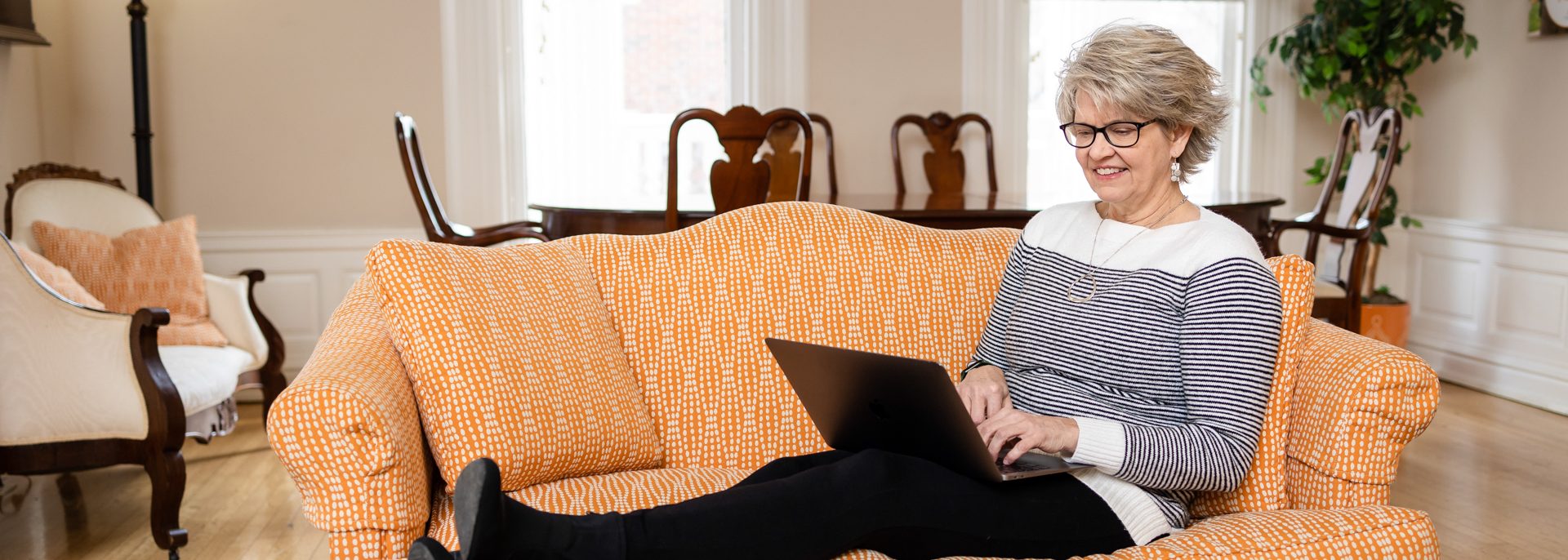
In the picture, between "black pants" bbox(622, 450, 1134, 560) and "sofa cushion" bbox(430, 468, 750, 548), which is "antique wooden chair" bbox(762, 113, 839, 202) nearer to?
"sofa cushion" bbox(430, 468, 750, 548)

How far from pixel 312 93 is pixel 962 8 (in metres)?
2.51

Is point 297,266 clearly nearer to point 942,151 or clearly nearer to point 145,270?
point 145,270

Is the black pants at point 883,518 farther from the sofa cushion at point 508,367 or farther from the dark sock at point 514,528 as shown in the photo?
the sofa cushion at point 508,367

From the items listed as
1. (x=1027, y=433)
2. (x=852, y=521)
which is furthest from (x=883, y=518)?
(x=1027, y=433)

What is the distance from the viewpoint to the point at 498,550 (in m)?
1.33

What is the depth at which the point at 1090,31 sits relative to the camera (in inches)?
195

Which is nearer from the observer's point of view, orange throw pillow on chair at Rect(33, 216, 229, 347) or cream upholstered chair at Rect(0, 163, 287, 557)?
cream upholstered chair at Rect(0, 163, 287, 557)

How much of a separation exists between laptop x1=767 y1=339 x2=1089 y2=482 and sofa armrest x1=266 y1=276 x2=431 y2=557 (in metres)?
0.51

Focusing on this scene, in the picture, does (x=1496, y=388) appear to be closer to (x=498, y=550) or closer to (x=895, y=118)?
(x=895, y=118)

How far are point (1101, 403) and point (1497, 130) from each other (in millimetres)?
3671

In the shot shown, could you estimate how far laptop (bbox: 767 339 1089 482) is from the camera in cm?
147

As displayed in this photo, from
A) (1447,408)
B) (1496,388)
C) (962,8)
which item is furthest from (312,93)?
(1496,388)

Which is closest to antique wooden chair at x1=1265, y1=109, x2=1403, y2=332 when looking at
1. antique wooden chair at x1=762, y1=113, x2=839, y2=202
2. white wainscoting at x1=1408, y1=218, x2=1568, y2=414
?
white wainscoting at x1=1408, y1=218, x2=1568, y2=414

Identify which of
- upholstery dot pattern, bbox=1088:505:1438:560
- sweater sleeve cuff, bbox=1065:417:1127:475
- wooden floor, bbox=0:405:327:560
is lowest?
wooden floor, bbox=0:405:327:560
